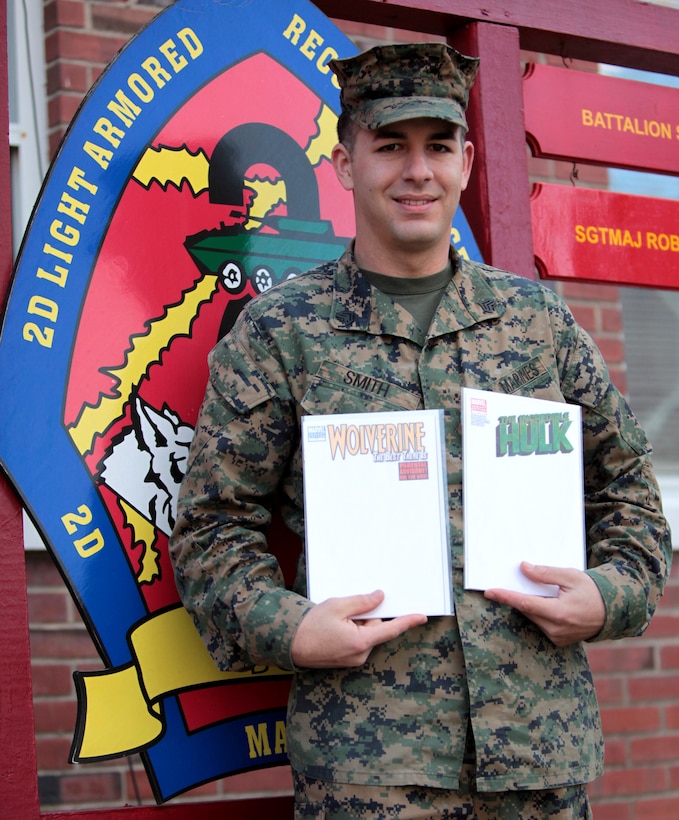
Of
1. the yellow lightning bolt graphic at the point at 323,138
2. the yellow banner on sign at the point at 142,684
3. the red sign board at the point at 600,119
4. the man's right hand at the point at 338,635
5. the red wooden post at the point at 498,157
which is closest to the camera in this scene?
the man's right hand at the point at 338,635

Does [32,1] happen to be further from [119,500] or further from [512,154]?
[119,500]

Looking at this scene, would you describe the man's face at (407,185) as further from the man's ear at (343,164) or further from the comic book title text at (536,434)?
the comic book title text at (536,434)

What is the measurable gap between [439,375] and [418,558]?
0.27m

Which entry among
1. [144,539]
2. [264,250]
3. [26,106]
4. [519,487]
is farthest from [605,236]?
[26,106]

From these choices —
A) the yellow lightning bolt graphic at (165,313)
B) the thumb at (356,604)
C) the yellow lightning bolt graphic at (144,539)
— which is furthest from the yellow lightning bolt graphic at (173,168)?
the thumb at (356,604)

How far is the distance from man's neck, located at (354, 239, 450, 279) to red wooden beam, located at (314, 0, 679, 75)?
2.06 ft

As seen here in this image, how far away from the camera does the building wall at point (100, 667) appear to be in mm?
2949

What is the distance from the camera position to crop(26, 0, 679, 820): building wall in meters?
2.95

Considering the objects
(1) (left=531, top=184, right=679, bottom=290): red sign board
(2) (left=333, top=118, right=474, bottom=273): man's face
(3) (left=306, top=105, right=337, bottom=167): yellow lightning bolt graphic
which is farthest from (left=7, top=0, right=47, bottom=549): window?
(2) (left=333, top=118, right=474, bottom=273): man's face

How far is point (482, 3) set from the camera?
2.39 metres

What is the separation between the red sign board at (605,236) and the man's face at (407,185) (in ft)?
2.01

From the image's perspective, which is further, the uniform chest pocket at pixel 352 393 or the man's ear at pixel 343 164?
the man's ear at pixel 343 164

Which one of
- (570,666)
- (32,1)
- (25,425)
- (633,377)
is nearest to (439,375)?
(570,666)

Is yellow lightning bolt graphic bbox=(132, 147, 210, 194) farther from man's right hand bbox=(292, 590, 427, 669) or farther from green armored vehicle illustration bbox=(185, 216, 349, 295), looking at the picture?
man's right hand bbox=(292, 590, 427, 669)
